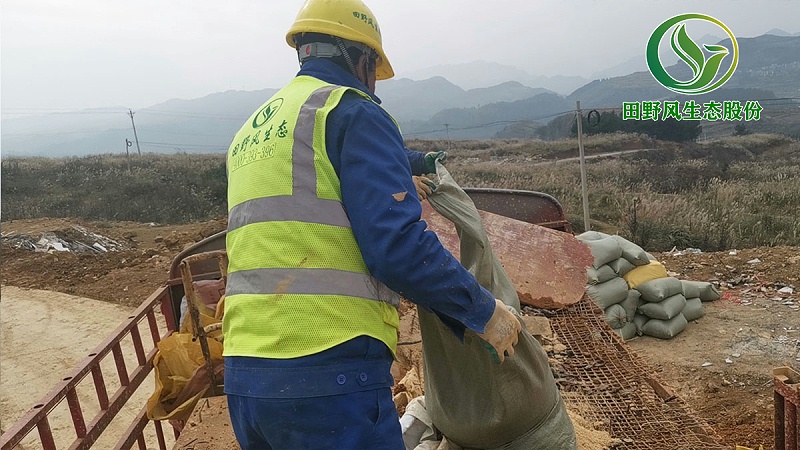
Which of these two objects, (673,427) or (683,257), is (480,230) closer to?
(673,427)

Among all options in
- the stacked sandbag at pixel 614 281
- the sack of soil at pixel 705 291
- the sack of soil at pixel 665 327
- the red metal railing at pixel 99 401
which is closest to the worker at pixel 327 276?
the red metal railing at pixel 99 401

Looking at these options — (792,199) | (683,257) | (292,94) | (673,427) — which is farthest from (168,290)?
(792,199)

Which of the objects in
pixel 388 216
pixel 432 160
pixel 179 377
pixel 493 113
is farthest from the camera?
pixel 493 113

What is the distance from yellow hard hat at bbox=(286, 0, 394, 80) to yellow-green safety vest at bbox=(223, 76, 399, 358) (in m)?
0.25

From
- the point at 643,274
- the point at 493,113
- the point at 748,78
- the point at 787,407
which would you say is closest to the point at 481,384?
the point at 787,407

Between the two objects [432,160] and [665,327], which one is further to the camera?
[665,327]

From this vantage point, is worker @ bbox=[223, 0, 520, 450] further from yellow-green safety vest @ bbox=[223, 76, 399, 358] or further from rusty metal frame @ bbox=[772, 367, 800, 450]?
rusty metal frame @ bbox=[772, 367, 800, 450]

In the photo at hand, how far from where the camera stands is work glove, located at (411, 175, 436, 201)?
209cm

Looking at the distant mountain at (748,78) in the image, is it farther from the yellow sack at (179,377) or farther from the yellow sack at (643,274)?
the yellow sack at (179,377)

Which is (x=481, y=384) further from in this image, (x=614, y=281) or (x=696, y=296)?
(x=696, y=296)

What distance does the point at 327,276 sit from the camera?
55.8 inches

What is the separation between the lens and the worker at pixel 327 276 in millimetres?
1393

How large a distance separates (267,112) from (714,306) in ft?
21.6

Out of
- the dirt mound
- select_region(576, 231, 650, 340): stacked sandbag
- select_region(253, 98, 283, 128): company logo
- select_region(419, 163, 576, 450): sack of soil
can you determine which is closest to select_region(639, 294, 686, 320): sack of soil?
select_region(576, 231, 650, 340): stacked sandbag
